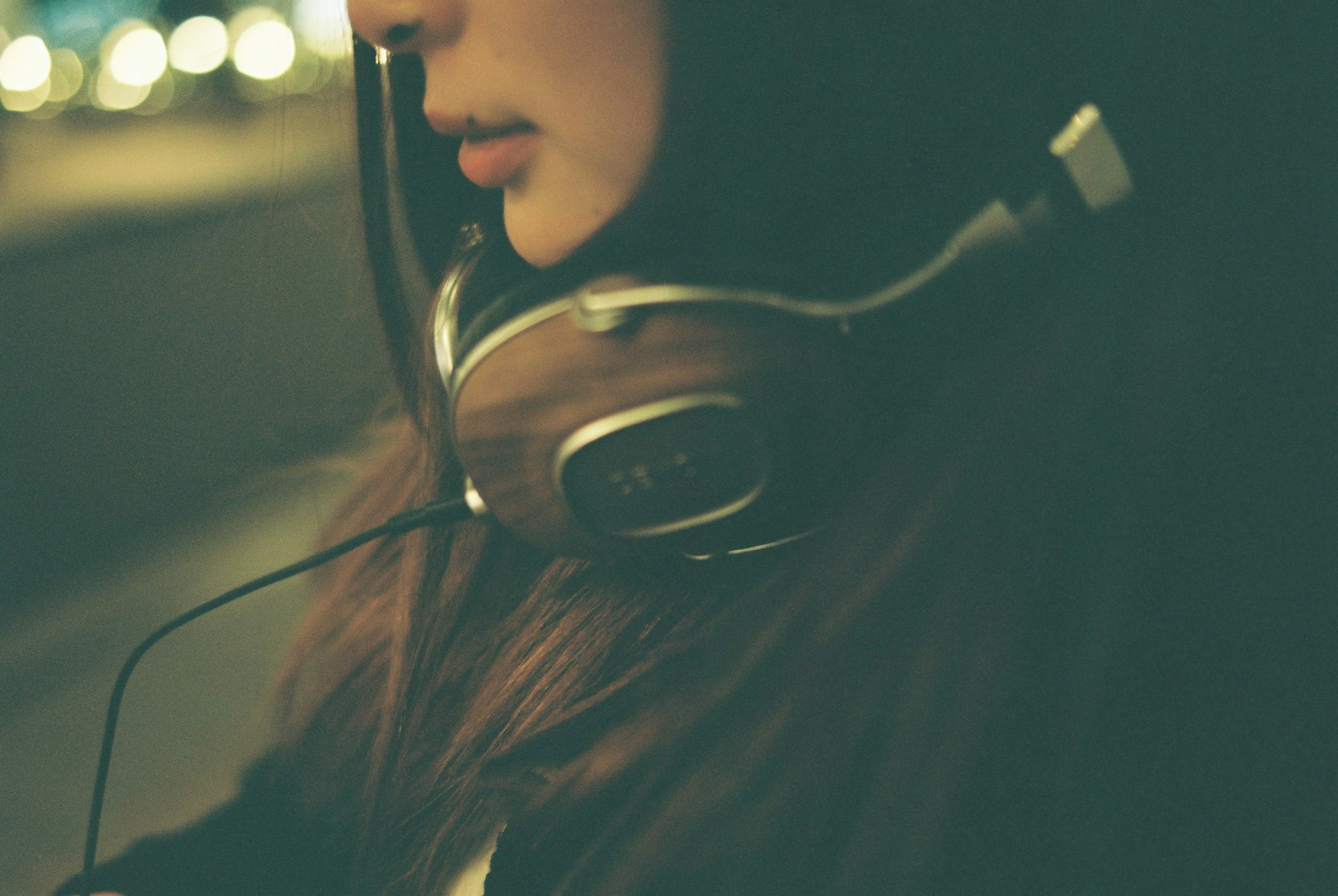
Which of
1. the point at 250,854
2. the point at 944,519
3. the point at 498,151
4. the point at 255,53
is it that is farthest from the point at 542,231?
the point at 255,53

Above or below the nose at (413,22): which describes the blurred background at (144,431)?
below

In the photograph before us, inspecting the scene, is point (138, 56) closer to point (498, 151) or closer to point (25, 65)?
point (25, 65)

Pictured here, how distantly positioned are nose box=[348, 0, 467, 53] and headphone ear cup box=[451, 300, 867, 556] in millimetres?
158

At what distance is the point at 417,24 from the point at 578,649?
14.7 inches

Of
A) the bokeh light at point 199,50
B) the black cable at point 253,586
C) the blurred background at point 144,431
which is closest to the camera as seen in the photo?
the black cable at point 253,586

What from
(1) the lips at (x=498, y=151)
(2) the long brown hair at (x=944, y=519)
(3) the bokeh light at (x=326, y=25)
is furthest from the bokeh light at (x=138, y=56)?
(2) the long brown hair at (x=944, y=519)

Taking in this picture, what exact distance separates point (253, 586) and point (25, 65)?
2.71m

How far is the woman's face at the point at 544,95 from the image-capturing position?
393mm

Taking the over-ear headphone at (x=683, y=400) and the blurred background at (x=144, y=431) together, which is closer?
the over-ear headphone at (x=683, y=400)

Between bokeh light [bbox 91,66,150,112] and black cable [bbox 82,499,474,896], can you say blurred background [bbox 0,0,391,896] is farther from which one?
black cable [bbox 82,499,474,896]

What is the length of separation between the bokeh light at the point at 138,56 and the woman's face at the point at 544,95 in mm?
2904

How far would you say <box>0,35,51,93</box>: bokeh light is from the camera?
93.1 inches

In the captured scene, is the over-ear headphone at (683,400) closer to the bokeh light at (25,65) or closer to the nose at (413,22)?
the nose at (413,22)

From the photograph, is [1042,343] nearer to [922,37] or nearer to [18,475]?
[922,37]
